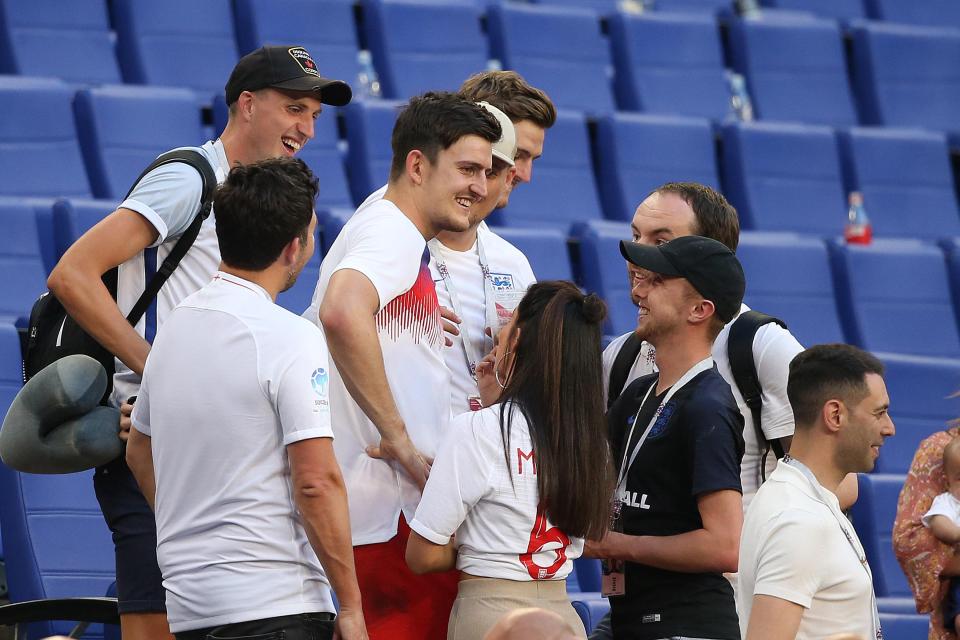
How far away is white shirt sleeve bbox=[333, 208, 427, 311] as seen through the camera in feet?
8.52

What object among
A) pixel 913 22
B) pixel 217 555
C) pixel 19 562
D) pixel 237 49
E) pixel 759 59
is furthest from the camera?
pixel 913 22

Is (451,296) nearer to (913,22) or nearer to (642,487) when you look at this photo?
(642,487)

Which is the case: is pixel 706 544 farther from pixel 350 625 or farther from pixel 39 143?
pixel 39 143

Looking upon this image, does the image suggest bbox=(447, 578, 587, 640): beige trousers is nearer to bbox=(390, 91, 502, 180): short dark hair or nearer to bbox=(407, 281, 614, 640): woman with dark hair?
bbox=(407, 281, 614, 640): woman with dark hair

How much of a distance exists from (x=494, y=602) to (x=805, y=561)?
22.4 inches

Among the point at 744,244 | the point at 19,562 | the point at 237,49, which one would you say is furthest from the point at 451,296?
the point at 237,49

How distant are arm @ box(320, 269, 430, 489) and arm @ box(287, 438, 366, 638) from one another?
0.90ft

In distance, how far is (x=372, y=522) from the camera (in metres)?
→ 2.64

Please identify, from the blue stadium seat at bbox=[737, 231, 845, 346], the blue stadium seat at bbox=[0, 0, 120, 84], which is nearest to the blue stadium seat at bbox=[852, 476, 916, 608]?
the blue stadium seat at bbox=[737, 231, 845, 346]

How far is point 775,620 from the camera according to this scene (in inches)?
90.7

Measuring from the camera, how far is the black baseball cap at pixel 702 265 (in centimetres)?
270

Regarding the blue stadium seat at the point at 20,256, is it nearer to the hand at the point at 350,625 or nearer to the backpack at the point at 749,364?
the backpack at the point at 749,364

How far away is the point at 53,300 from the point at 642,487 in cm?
132

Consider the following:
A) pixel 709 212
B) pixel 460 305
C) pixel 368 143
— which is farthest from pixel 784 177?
pixel 460 305
